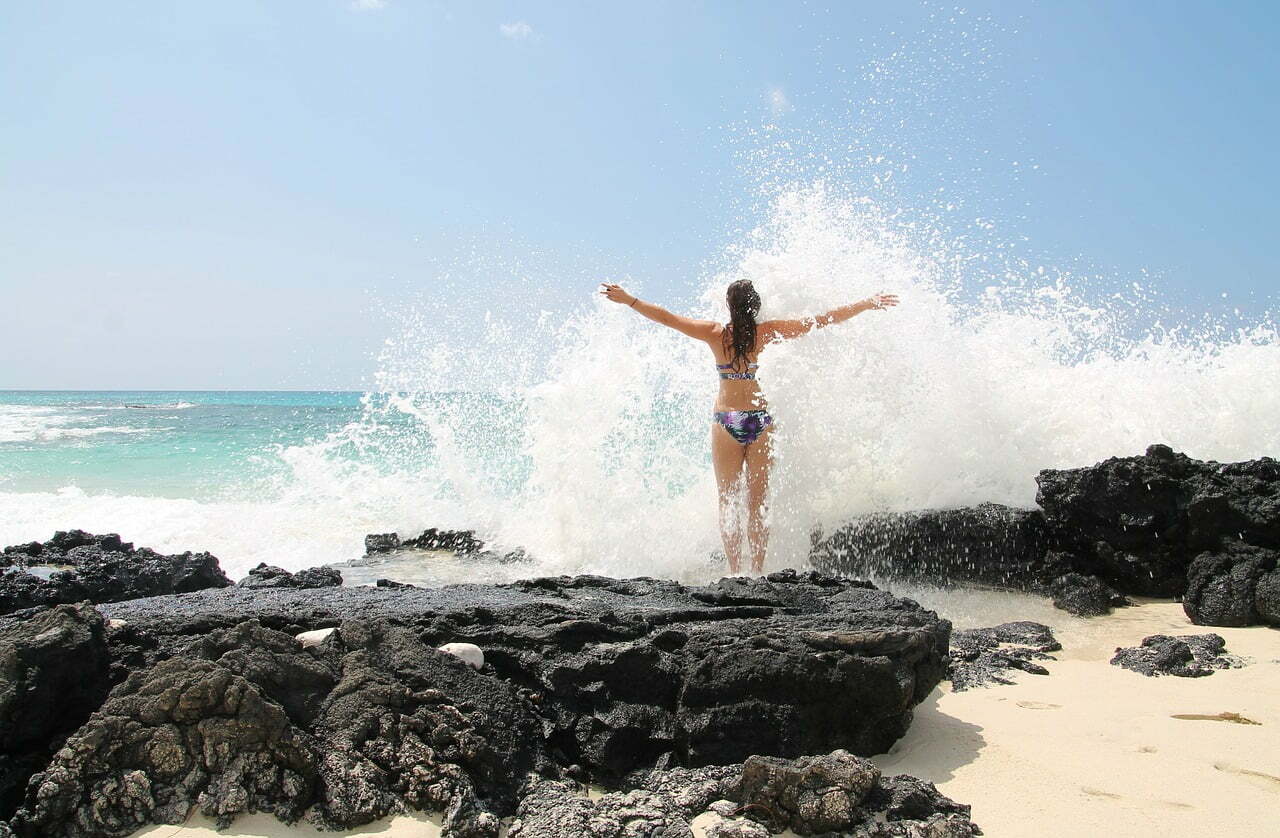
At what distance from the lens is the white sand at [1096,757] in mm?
2135

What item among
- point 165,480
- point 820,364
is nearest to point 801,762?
point 820,364

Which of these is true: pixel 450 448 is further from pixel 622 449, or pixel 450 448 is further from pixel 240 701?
pixel 240 701

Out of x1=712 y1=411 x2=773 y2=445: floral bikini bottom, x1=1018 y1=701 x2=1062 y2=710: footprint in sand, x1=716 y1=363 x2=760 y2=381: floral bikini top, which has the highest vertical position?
x1=716 y1=363 x2=760 y2=381: floral bikini top

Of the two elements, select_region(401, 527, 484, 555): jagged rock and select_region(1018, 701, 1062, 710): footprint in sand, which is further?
select_region(401, 527, 484, 555): jagged rock

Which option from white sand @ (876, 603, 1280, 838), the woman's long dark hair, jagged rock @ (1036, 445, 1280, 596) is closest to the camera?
white sand @ (876, 603, 1280, 838)

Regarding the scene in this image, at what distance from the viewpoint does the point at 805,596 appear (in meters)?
3.50

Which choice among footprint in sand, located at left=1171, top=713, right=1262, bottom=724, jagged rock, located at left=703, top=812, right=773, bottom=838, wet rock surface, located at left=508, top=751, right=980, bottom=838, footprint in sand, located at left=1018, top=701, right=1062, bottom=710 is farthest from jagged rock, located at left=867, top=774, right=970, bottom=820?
footprint in sand, located at left=1171, top=713, right=1262, bottom=724

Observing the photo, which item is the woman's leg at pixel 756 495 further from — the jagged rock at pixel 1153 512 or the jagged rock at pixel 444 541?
the jagged rock at pixel 444 541

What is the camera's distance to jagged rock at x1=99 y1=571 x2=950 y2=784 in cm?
254

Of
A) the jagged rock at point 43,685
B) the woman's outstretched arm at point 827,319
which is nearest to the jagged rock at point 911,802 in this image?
the jagged rock at point 43,685

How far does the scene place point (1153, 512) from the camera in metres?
5.31

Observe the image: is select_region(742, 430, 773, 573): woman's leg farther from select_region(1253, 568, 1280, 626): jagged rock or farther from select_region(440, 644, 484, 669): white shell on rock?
select_region(440, 644, 484, 669): white shell on rock

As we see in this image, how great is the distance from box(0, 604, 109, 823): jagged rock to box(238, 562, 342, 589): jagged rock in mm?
1706

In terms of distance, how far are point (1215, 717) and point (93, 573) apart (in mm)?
5171
